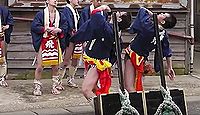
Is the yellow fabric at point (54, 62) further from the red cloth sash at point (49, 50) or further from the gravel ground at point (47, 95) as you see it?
the gravel ground at point (47, 95)

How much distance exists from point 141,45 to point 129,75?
1.42 feet

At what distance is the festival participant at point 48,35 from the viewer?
8.26 meters

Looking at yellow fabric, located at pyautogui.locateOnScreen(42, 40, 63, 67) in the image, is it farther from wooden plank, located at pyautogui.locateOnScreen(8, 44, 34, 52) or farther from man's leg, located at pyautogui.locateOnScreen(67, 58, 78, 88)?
wooden plank, located at pyautogui.locateOnScreen(8, 44, 34, 52)

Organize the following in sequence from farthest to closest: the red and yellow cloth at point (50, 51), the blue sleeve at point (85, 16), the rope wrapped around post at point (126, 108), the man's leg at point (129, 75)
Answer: the blue sleeve at point (85, 16) < the red and yellow cloth at point (50, 51) < the man's leg at point (129, 75) < the rope wrapped around post at point (126, 108)

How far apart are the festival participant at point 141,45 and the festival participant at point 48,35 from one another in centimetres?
202

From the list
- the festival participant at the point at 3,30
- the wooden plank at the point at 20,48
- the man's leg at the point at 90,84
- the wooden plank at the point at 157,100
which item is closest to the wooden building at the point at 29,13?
the wooden plank at the point at 20,48

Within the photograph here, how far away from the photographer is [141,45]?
6.58m

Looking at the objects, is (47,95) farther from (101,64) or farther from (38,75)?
(101,64)

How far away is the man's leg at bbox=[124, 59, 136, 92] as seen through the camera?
21.5ft

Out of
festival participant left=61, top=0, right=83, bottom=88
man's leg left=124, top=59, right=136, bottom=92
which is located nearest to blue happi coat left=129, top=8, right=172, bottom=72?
man's leg left=124, top=59, right=136, bottom=92

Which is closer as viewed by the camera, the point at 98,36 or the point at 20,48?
the point at 98,36

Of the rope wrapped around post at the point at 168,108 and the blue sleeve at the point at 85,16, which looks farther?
the blue sleeve at the point at 85,16

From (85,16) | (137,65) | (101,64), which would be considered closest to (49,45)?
(85,16)

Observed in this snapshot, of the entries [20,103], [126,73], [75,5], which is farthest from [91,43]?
[75,5]
